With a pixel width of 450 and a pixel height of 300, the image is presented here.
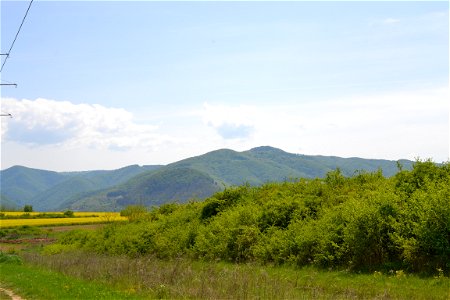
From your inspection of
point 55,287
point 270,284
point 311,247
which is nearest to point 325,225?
point 311,247

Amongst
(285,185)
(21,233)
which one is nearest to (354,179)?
(285,185)

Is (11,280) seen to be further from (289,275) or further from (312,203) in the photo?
(312,203)

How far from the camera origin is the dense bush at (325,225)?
Result: 66.1ft

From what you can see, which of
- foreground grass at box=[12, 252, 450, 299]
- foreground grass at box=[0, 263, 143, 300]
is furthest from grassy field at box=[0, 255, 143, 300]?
foreground grass at box=[12, 252, 450, 299]

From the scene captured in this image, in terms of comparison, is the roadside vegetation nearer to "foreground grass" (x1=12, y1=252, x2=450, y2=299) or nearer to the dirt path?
"foreground grass" (x1=12, y1=252, x2=450, y2=299)

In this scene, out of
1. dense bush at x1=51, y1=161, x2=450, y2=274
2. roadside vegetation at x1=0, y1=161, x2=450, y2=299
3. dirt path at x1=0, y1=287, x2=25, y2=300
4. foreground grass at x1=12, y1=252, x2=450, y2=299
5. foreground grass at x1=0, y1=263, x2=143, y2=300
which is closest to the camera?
foreground grass at x1=12, y1=252, x2=450, y2=299

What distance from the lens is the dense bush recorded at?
2016 centimetres

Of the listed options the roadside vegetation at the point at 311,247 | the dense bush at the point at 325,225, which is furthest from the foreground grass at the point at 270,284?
the dense bush at the point at 325,225

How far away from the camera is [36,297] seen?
19.1m

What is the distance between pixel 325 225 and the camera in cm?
2533

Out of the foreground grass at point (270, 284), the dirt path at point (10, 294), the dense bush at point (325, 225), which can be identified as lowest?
the dirt path at point (10, 294)

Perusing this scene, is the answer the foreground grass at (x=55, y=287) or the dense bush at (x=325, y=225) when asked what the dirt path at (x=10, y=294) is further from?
the dense bush at (x=325, y=225)

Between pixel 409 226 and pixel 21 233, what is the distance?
67769 millimetres

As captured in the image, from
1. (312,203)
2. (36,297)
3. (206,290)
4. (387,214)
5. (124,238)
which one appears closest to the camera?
(206,290)
